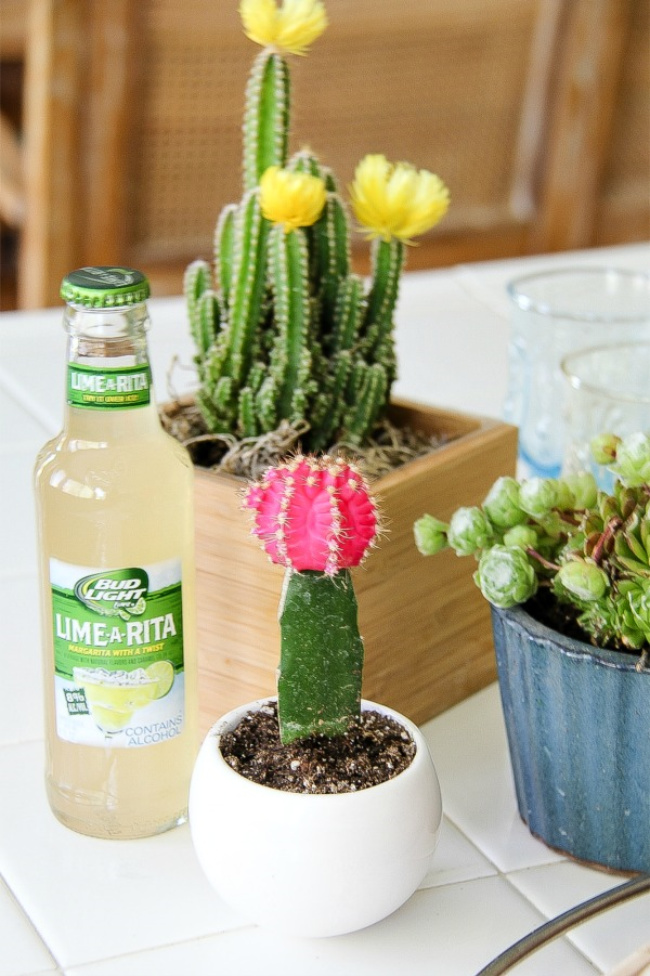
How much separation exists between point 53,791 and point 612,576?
12.6 inches

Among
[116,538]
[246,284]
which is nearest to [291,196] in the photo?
[246,284]

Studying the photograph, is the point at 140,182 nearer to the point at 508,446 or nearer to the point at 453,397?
the point at 453,397

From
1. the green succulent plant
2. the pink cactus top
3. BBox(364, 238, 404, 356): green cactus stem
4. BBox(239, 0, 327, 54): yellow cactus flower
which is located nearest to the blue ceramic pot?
the green succulent plant

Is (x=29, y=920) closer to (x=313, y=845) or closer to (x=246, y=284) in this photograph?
(x=313, y=845)

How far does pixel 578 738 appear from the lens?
2.17ft

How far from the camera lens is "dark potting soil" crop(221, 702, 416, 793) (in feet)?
2.01

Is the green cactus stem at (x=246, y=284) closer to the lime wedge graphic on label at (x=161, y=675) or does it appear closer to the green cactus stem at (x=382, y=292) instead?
the green cactus stem at (x=382, y=292)

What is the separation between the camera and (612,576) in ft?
2.09

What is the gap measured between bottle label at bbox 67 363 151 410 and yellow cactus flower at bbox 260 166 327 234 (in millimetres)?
150

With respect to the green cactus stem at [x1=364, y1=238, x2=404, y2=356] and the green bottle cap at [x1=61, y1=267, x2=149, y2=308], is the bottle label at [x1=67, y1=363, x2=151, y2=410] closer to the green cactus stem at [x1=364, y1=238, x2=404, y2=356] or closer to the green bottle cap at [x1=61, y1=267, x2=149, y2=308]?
the green bottle cap at [x1=61, y1=267, x2=149, y2=308]

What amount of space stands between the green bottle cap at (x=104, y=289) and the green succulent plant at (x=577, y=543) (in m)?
0.19

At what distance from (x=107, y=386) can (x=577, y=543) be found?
242 mm

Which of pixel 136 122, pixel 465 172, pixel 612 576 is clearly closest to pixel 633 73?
pixel 465 172

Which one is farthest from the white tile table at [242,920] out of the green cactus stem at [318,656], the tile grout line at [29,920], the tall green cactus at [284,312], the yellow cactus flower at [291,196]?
the yellow cactus flower at [291,196]
